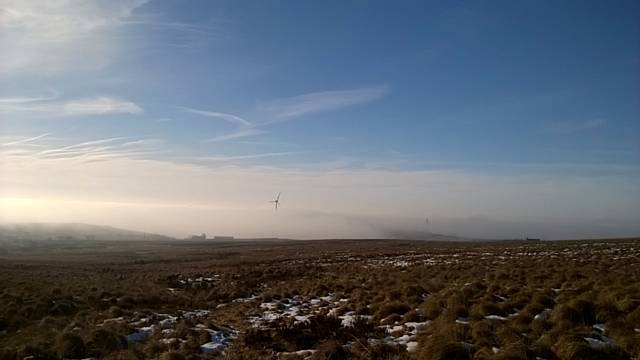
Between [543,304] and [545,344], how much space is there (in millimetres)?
4514

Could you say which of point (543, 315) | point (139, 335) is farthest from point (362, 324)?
point (139, 335)

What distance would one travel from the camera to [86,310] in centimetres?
2205

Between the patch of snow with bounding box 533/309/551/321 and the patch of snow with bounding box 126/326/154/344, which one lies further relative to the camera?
the patch of snow with bounding box 126/326/154/344

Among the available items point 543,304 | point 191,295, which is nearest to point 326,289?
point 191,295

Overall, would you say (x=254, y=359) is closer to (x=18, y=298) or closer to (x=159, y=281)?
(x=18, y=298)

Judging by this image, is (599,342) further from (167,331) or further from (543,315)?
(167,331)

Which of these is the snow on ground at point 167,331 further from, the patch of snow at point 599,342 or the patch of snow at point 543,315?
the patch of snow at point 599,342

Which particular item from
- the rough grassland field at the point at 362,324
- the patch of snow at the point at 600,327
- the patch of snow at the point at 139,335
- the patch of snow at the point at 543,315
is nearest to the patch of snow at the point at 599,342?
the rough grassland field at the point at 362,324

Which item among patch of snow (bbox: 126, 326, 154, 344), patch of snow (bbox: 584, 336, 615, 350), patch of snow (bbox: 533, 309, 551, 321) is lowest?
patch of snow (bbox: 126, 326, 154, 344)

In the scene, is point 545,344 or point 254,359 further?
point 254,359

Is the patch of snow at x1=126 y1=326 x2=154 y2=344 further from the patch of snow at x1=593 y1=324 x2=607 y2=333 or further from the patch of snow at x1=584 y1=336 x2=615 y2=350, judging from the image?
the patch of snow at x1=593 y1=324 x2=607 y2=333

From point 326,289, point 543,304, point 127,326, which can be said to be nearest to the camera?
point 543,304

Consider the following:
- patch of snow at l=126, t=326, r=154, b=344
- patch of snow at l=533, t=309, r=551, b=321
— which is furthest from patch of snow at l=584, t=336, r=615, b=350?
patch of snow at l=126, t=326, r=154, b=344

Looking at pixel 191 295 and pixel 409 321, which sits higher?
pixel 409 321
